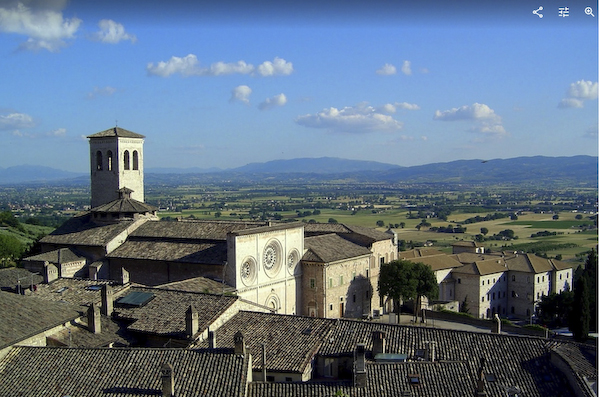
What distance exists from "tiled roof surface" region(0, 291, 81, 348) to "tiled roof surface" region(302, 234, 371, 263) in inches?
657

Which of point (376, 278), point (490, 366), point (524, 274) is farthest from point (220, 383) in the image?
point (524, 274)

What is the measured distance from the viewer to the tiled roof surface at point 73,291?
93.2 ft

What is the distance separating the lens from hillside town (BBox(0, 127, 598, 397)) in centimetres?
1900

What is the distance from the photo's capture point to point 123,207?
131 ft

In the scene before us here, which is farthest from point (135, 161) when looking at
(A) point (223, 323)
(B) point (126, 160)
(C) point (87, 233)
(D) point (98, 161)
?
(A) point (223, 323)

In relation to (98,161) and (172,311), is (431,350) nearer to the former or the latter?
(172,311)

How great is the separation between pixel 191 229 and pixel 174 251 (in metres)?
2.06

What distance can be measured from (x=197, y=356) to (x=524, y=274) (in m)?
40.2

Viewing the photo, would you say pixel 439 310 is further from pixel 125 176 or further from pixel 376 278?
pixel 125 176

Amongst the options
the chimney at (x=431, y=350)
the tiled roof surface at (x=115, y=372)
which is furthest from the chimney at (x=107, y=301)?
the chimney at (x=431, y=350)

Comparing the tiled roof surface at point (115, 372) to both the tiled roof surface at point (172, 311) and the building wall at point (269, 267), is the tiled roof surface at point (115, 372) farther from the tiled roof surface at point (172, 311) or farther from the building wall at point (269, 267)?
the building wall at point (269, 267)

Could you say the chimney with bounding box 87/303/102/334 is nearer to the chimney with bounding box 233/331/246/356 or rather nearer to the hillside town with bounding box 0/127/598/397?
the hillside town with bounding box 0/127/598/397

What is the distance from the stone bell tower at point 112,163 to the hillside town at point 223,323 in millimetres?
90

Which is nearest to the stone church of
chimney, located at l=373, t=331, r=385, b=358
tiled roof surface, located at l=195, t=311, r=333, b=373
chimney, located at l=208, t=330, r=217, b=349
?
tiled roof surface, located at l=195, t=311, r=333, b=373
